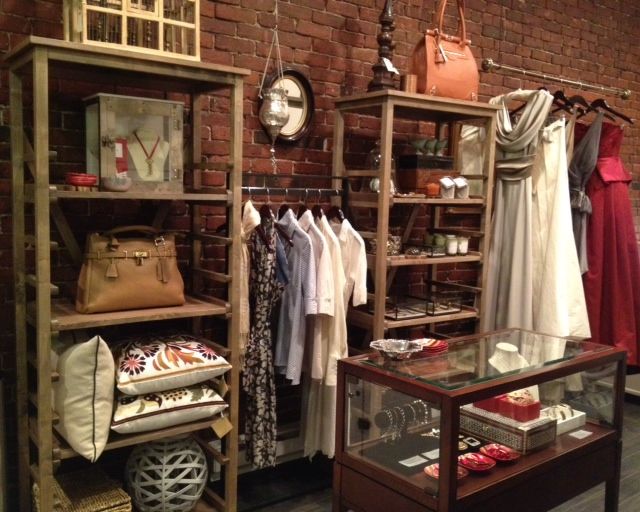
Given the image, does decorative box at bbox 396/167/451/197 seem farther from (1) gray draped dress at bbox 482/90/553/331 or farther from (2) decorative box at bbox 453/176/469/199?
(1) gray draped dress at bbox 482/90/553/331

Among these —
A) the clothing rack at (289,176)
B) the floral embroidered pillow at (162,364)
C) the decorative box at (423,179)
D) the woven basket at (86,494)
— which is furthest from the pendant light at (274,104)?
the woven basket at (86,494)

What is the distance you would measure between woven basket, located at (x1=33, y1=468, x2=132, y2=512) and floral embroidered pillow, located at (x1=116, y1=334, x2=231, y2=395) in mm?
420

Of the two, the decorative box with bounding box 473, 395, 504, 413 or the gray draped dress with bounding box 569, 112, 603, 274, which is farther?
the gray draped dress with bounding box 569, 112, 603, 274

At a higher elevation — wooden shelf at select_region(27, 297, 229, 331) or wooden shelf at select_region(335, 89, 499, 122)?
wooden shelf at select_region(335, 89, 499, 122)

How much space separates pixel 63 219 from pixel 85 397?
26.2 inches

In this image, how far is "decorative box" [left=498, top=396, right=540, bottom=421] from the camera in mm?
2287

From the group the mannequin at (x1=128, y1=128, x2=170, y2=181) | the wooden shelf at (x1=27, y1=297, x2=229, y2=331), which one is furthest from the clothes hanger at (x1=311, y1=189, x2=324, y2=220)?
the mannequin at (x1=128, y1=128, x2=170, y2=181)

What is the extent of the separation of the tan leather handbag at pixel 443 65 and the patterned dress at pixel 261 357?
106 centimetres

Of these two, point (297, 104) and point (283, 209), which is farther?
point (297, 104)

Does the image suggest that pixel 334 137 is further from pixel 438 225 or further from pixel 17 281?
pixel 17 281

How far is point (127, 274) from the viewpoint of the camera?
2.34 meters

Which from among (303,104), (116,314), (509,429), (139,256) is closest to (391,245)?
(303,104)

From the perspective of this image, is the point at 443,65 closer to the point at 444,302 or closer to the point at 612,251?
the point at 444,302

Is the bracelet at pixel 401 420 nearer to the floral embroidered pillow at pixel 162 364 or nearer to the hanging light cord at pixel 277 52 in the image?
the floral embroidered pillow at pixel 162 364
